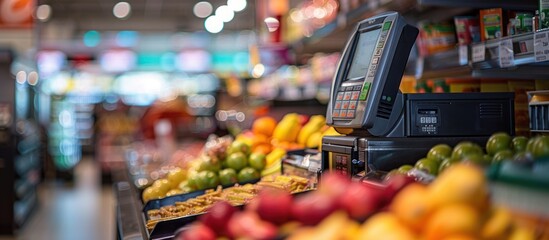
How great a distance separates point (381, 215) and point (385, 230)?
0.34ft

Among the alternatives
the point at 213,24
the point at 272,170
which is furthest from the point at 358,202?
the point at 213,24

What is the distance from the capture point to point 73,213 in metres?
11.1

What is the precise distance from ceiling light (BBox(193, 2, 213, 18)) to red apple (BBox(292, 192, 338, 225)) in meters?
18.8

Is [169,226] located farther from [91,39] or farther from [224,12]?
[91,39]

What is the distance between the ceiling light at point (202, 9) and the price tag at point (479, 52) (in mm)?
16967

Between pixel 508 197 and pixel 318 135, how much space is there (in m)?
3.41

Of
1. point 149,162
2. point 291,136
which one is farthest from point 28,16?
point 291,136

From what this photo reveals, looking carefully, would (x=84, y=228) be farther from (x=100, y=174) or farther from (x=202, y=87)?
(x=202, y=87)

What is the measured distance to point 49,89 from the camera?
22.5 metres

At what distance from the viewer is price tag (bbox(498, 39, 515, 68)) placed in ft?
10.0

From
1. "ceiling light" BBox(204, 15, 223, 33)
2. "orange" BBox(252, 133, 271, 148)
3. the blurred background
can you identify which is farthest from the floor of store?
"ceiling light" BBox(204, 15, 223, 33)

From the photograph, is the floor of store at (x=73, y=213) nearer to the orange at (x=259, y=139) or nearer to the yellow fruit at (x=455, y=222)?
the orange at (x=259, y=139)

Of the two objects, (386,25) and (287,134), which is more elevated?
(386,25)

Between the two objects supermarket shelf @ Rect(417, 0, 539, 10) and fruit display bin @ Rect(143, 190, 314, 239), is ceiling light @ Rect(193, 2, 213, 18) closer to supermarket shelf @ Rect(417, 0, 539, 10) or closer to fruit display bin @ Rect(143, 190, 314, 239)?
supermarket shelf @ Rect(417, 0, 539, 10)
